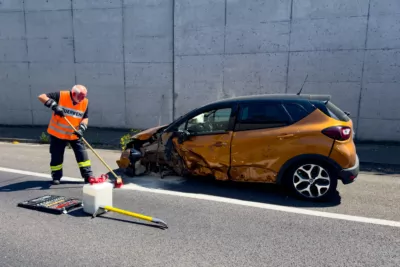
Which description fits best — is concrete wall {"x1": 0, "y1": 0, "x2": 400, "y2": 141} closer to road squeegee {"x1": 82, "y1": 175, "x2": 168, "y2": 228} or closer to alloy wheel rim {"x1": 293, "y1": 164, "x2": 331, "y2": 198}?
alloy wheel rim {"x1": 293, "y1": 164, "x2": 331, "y2": 198}

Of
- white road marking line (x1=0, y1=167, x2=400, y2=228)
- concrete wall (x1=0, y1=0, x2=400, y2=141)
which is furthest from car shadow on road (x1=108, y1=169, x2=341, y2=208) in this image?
concrete wall (x1=0, y1=0, x2=400, y2=141)

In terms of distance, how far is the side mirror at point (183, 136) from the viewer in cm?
527

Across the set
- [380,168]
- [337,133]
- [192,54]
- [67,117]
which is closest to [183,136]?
[67,117]

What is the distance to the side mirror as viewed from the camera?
527cm

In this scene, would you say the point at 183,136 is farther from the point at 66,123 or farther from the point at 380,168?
the point at 380,168

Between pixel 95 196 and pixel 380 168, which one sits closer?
pixel 95 196

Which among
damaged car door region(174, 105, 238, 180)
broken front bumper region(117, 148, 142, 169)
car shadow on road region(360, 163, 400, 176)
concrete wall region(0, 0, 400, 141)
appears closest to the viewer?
damaged car door region(174, 105, 238, 180)

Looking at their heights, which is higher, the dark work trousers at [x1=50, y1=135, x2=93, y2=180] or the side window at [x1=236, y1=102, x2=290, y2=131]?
the side window at [x1=236, y1=102, x2=290, y2=131]

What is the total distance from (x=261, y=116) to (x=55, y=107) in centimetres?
331

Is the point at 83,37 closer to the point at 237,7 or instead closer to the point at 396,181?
the point at 237,7

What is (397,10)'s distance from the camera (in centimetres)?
861

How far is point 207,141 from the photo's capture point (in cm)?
514

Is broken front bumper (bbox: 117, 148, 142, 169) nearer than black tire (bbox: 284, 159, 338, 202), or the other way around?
black tire (bbox: 284, 159, 338, 202)

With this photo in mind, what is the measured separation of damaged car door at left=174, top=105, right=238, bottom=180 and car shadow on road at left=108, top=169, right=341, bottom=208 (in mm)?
265
